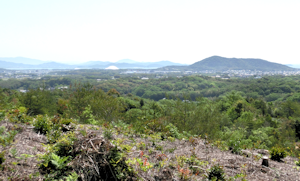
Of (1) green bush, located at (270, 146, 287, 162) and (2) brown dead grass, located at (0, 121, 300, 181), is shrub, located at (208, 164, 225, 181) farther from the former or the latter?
(1) green bush, located at (270, 146, 287, 162)

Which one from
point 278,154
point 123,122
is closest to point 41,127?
point 123,122

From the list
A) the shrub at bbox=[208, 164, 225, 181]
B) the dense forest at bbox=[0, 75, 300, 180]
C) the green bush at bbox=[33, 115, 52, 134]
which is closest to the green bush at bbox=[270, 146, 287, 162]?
the dense forest at bbox=[0, 75, 300, 180]

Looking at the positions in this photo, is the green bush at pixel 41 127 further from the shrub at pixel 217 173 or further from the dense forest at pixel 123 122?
the shrub at pixel 217 173

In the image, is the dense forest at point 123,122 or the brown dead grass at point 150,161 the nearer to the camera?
the brown dead grass at point 150,161

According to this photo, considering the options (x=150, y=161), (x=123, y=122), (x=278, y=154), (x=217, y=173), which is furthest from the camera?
(x=123, y=122)

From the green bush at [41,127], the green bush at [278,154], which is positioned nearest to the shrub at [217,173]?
the green bush at [278,154]

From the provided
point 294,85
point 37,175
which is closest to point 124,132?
point 37,175

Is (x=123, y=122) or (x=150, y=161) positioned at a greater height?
(x=150, y=161)

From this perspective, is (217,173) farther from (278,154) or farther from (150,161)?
(278,154)

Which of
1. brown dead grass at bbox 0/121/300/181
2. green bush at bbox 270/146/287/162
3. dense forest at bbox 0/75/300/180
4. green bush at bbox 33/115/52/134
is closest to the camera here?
brown dead grass at bbox 0/121/300/181

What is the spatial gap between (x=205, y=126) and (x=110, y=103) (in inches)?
277

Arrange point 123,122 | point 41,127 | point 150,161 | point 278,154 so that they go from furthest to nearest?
point 123,122 < point 278,154 < point 41,127 < point 150,161

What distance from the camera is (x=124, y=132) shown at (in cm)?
661

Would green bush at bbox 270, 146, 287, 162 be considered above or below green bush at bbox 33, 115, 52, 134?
below
